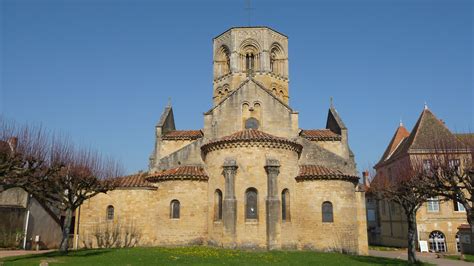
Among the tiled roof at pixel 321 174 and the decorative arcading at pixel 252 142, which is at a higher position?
the decorative arcading at pixel 252 142

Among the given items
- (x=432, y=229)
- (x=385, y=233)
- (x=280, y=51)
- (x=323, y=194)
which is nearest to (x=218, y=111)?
(x=323, y=194)

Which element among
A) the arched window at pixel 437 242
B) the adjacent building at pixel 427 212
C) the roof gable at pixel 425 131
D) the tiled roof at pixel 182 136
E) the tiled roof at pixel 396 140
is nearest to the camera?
the tiled roof at pixel 182 136

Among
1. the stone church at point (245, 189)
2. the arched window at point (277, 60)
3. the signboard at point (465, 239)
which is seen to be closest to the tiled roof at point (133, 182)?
the stone church at point (245, 189)

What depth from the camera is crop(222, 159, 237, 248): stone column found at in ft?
68.5

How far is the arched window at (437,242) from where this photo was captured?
98.4 ft

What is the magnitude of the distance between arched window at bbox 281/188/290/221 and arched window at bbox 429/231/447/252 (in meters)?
15.5

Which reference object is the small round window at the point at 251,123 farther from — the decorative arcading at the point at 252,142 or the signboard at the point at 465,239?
the signboard at the point at 465,239

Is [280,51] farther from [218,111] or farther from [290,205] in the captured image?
[290,205]

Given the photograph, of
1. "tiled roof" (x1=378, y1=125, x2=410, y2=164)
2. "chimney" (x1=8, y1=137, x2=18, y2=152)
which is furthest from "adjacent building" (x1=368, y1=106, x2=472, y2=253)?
"chimney" (x1=8, y1=137, x2=18, y2=152)

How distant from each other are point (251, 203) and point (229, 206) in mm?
1479

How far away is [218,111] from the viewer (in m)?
25.7

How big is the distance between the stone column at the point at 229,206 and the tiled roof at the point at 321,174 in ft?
15.0

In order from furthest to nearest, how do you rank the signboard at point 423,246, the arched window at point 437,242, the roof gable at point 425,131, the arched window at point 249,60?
the arched window at point 249,60 → the roof gable at point 425,131 → the arched window at point 437,242 → the signboard at point 423,246

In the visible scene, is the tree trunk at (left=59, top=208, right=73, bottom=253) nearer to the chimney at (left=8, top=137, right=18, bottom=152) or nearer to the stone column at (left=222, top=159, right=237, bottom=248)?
the chimney at (left=8, top=137, right=18, bottom=152)
